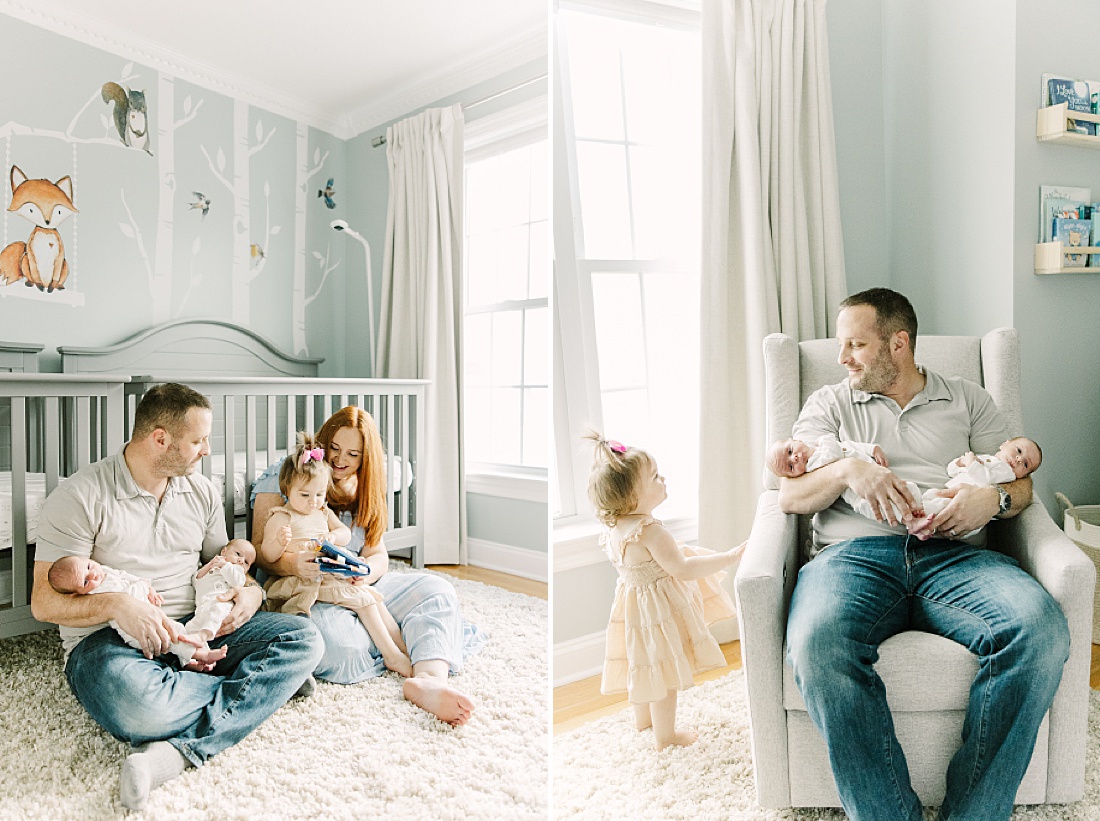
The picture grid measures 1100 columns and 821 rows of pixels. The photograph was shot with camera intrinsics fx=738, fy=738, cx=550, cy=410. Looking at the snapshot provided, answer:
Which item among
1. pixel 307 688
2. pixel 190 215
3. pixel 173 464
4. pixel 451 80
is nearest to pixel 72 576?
pixel 173 464

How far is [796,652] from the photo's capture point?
3.94 ft

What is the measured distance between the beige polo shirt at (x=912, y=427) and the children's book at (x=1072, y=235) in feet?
2.33

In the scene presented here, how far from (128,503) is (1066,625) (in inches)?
70.2

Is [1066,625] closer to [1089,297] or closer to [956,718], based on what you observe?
[956,718]

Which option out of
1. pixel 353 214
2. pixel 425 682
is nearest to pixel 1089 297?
pixel 425 682

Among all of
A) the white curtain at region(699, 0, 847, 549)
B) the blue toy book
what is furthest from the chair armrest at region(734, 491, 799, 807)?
the blue toy book

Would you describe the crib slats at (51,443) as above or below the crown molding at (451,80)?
below

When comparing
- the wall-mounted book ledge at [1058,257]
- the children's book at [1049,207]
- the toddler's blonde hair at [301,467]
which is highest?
the children's book at [1049,207]

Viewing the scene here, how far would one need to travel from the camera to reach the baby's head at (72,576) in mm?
1438

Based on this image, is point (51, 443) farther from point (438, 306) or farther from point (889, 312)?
point (889, 312)

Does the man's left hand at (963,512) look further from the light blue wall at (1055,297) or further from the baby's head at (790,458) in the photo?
the light blue wall at (1055,297)

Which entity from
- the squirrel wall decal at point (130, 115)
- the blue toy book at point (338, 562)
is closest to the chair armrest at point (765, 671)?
the blue toy book at point (338, 562)

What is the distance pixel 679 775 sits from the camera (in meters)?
1.42

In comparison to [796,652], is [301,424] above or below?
above
